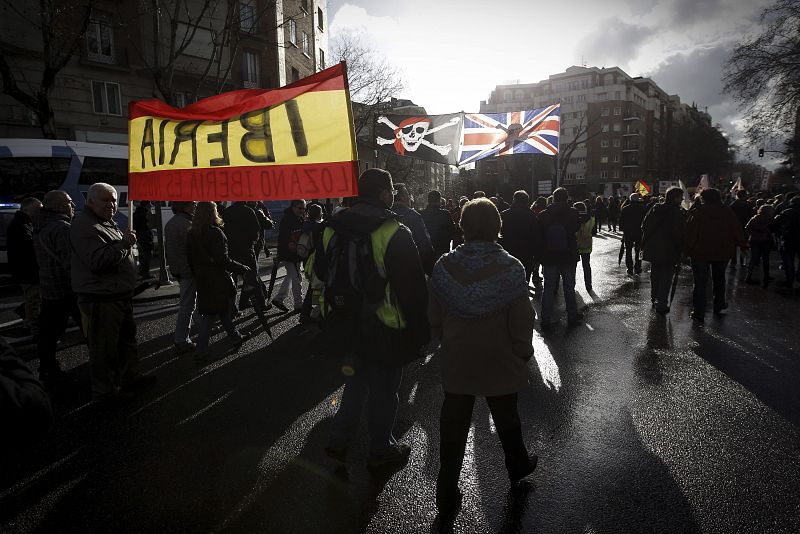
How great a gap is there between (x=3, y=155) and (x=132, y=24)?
12762 mm

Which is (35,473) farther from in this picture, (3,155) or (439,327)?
(3,155)

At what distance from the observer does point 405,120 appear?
11.0 m

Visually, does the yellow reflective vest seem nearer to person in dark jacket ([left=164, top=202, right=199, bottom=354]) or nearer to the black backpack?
the black backpack

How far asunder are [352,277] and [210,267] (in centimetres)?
303

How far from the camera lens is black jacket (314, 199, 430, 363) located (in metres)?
2.99

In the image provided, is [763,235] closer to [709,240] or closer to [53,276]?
[709,240]

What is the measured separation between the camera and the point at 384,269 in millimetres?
3021

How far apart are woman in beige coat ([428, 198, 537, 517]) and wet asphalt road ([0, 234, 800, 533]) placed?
1.61 feet

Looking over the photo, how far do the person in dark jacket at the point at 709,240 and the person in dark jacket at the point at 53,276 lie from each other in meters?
8.00

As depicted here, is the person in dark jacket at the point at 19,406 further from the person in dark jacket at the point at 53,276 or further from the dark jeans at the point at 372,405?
the person in dark jacket at the point at 53,276

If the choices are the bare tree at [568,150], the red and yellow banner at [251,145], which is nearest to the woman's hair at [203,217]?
the red and yellow banner at [251,145]

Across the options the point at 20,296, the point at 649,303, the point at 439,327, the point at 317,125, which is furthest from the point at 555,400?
the point at 20,296

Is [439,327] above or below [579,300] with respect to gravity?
above

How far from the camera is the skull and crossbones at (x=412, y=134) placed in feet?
35.0
